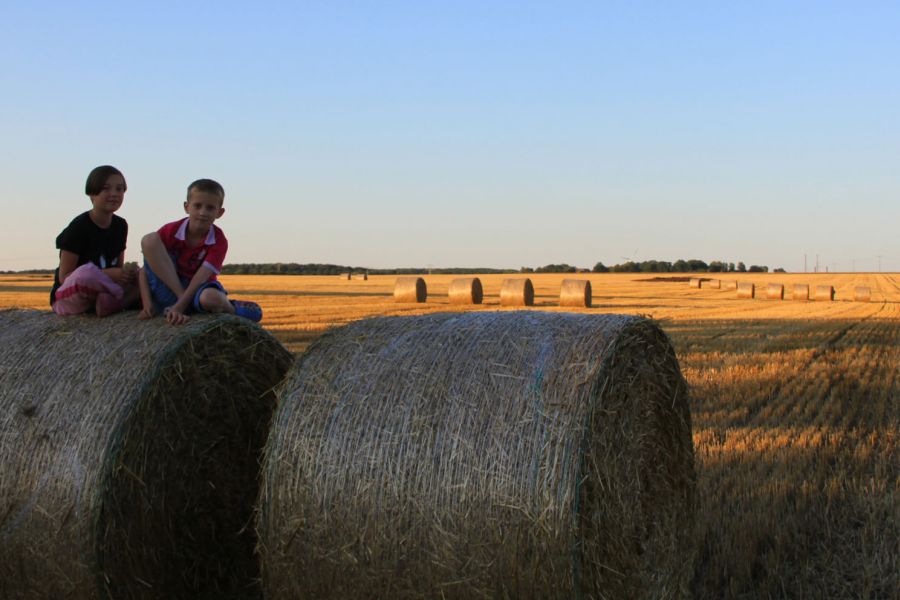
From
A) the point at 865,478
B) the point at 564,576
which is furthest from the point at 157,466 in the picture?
the point at 865,478

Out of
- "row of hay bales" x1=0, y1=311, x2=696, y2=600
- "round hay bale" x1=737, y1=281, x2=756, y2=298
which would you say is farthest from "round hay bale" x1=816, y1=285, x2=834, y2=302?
"row of hay bales" x1=0, y1=311, x2=696, y2=600

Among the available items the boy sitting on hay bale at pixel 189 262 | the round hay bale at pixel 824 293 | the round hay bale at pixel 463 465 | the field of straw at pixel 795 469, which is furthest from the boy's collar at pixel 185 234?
the round hay bale at pixel 824 293

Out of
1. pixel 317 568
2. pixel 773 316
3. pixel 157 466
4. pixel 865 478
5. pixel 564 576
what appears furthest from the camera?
pixel 773 316

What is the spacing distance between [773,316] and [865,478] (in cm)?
1560

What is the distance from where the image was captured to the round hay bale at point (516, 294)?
24438 millimetres

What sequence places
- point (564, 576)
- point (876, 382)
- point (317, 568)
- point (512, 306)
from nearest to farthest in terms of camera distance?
point (564, 576)
point (317, 568)
point (876, 382)
point (512, 306)

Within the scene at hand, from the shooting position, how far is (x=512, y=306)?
24.2 metres

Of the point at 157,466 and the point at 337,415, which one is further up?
the point at 337,415

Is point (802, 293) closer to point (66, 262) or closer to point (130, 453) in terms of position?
point (66, 262)

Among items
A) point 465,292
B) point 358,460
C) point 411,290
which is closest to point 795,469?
point 358,460

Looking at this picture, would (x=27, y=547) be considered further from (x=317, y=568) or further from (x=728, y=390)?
(x=728, y=390)

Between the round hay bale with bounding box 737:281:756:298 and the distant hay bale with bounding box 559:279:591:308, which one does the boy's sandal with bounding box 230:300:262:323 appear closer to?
the distant hay bale with bounding box 559:279:591:308

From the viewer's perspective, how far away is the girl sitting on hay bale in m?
4.28

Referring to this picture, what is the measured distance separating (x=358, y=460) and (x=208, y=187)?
1.75m
